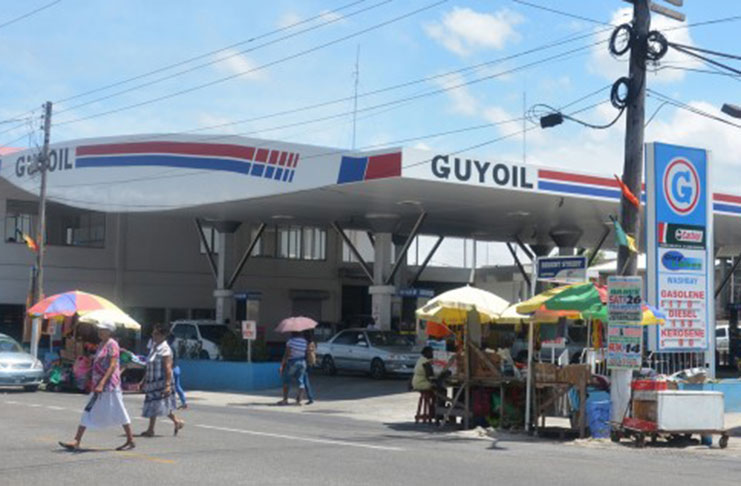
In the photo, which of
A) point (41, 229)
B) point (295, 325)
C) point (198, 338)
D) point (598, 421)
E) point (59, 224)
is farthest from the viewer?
point (59, 224)

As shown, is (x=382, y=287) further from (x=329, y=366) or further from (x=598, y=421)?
(x=598, y=421)

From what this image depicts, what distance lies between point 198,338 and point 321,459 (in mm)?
20797

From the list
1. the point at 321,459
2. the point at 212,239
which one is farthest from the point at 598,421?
the point at 212,239

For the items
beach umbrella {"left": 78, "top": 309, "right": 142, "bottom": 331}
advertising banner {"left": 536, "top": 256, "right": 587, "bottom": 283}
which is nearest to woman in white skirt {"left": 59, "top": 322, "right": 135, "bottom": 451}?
advertising banner {"left": 536, "top": 256, "right": 587, "bottom": 283}

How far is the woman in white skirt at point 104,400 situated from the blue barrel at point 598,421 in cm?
725

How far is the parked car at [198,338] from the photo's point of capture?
107 feet

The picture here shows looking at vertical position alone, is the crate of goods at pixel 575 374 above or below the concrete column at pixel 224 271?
below

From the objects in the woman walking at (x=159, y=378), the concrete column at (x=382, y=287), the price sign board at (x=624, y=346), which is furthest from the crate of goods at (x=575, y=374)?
the concrete column at (x=382, y=287)

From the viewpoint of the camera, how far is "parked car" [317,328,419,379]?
30109 millimetres

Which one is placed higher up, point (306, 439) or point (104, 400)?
point (104, 400)

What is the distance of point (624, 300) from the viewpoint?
16.5 m

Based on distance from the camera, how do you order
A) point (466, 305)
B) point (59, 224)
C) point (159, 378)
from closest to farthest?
point (159, 378) → point (466, 305) → point (59, 224)

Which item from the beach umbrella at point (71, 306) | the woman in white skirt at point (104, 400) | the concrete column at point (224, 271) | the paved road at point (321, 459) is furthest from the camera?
the concrete column at point (224, 271)

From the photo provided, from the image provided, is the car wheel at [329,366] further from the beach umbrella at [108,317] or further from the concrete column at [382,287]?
the beach umbrella at [108,317]
